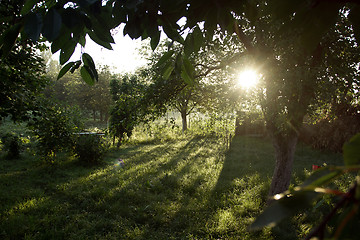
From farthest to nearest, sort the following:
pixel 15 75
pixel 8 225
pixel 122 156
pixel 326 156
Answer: pixel 122 156, pixel 326 156, pixel 15 75, pixel 8 225

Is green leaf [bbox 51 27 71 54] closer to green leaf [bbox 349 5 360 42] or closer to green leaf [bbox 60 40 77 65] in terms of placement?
green leaf [bbox 60 40 77 65]

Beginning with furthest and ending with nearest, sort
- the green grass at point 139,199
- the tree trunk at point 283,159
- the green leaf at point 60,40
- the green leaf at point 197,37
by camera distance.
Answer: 1. the tree trunk at point 283,159
2. the green grass at point 139,199
3. the green leaf at point 197,37
4. the green leaf at point 60,40

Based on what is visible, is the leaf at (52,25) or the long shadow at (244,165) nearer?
the leaf at (52,25)

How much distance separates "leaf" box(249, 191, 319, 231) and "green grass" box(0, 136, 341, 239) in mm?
4734

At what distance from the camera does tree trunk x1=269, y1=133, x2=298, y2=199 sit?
546 centimetres

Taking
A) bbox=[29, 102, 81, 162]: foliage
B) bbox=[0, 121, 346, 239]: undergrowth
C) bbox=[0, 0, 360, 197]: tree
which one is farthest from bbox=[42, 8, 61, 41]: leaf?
bbox=[29, 102, 81, 162]: foliage

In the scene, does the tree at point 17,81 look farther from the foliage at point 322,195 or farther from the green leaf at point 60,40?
the foliage at point 322,195

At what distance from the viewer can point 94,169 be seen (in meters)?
9.57

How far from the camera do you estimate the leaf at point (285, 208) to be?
1.13 ft

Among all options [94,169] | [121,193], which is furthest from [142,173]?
[94,169]

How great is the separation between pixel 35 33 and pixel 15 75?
5.67 meters

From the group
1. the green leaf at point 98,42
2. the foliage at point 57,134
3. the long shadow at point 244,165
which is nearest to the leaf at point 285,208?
the green leaf at point 98,42

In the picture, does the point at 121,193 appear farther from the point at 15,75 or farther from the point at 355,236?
the point at 355,236

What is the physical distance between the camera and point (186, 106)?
4.64 meters
